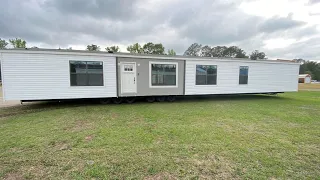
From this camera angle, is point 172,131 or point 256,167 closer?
point 256,167

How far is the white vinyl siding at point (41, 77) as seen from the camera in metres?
6.69

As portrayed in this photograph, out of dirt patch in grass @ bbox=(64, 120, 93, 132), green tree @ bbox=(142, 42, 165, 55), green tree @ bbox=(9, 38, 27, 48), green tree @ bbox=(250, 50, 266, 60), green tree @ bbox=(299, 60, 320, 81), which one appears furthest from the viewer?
green tree @ bbox=(299, 60, 320, 81)

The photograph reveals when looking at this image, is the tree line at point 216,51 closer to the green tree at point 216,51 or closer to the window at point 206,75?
the green tree at point 216,51

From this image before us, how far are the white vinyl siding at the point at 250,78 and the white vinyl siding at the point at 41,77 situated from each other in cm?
483

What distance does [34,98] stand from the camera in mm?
7027

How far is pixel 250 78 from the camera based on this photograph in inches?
403

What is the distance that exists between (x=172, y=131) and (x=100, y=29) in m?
21.0

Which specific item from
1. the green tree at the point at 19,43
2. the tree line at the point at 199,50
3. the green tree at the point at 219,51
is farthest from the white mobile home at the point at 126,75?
the green tree at the point at 219,51

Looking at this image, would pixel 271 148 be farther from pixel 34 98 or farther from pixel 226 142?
pixel 34 98

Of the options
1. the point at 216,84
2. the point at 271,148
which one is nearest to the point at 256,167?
the point at 271,148

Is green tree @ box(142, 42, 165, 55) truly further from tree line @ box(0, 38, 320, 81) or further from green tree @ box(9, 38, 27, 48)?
green tree @ box(9, 38, 27, 48)

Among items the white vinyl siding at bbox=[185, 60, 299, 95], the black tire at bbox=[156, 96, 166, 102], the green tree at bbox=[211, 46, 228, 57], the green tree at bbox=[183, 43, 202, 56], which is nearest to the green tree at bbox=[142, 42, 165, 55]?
the green tree at bbox=[183, 43, 202, 56]

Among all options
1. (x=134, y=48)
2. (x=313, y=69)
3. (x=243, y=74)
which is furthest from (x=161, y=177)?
(x=313, y=69)

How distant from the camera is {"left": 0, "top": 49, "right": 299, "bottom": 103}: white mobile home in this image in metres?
6.84
